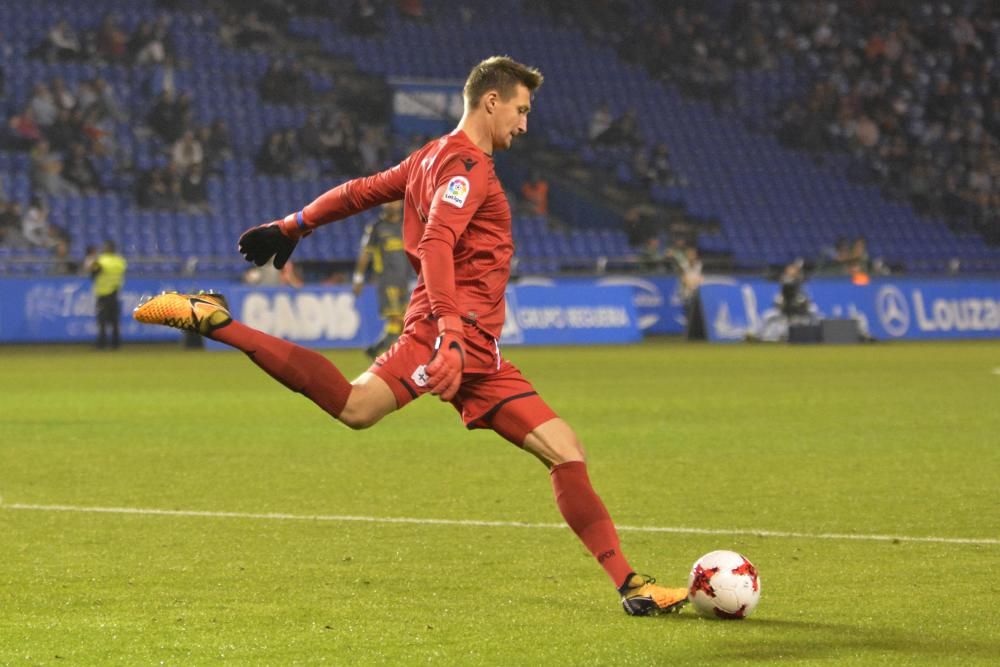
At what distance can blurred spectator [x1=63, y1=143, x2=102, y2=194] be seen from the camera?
30328 millimetres

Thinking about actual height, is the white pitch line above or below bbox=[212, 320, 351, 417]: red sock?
below

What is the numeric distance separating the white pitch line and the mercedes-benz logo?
25059 mm

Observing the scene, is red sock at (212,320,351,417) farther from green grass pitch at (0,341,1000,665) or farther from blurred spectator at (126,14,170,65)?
blurred spectator at (126,14,170,65)

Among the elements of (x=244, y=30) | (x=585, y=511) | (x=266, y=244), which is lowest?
(x=585, y=511)

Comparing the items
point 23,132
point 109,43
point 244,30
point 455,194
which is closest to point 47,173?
point 23,132

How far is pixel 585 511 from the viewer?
19.3 feet

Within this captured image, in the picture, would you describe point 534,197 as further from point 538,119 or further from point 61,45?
point 61,45

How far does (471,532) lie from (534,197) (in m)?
28.0

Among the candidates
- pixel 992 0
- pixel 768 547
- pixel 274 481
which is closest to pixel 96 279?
pixel 274 481

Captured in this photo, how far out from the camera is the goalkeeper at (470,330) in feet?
18.5

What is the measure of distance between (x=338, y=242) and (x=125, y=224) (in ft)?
14.3

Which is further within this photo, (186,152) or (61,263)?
(186,152)

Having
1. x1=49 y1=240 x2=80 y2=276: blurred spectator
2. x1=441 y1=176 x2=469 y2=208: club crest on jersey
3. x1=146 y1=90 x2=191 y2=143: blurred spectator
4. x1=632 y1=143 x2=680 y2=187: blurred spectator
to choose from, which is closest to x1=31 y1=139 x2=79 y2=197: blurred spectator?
x1=49 y1=240 x2=80 y2=276: blurred spectator

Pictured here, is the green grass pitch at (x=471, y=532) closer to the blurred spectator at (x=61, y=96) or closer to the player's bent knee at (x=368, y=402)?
the player's bent knee at (x=368, y=402)
